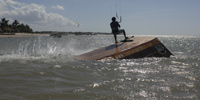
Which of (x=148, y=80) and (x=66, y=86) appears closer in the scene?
(x=66, y=86)

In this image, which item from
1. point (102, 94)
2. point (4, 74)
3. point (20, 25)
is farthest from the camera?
point (20, 25)

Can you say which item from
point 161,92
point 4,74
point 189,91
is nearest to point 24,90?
point 4,74

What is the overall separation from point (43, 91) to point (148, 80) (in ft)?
8.47

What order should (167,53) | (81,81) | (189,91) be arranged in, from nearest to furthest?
1. (189,91)
2. (81,81)
3. (167,53)

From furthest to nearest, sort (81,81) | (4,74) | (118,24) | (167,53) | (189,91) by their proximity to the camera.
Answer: (118,24) < (167,53) < (4,74) < (81,81) < (189,91)

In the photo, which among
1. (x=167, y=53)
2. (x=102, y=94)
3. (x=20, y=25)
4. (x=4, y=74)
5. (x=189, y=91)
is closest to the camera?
(x=102, y=94)

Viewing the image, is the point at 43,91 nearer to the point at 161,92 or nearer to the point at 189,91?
the point at 161,92

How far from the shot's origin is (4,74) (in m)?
5.66

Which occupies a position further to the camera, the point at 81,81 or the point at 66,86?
the point at 81,81

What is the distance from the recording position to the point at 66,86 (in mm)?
4633

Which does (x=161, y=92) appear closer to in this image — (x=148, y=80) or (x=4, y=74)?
(x=148, y=80)

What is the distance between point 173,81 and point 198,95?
1.08 meters

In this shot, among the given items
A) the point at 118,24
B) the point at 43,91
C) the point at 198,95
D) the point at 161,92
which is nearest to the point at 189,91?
the point at 198,95

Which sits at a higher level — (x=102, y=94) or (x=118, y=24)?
(x=118, y=24)
